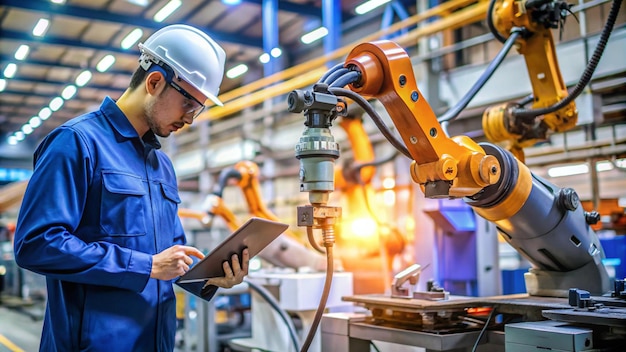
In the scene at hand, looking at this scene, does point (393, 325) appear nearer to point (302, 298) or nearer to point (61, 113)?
point (302, 298)

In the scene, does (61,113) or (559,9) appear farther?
(61,113)

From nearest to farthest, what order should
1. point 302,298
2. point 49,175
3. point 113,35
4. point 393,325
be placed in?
1. point 49,175
2. point 393,325
3. point 302,298
4. point 113,35

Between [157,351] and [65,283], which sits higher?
[65,283]

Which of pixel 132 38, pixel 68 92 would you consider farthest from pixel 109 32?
pixel 68 92

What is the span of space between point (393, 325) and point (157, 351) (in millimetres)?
788

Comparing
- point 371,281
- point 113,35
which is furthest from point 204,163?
point 371,281

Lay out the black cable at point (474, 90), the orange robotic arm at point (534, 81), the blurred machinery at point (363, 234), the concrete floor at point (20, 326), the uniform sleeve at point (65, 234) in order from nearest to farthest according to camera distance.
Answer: the uniform sleeve at point (65, 234)
the black cable at point (474, 90)
the orange robotic arm at point (534, 81)
the blurred machinery at point (363, 234)
the concrete floor at point (20, 326)

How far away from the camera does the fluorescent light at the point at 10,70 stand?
1095 cm

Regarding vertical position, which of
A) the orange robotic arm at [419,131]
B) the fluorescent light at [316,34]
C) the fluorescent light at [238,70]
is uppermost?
the fluorescent light at [238,70]

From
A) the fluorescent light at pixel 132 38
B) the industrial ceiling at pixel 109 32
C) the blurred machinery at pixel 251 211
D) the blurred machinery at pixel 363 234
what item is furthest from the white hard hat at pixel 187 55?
the fluorescent light at pixel 132 38

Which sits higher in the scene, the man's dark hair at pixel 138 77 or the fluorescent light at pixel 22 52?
the fluorescent light at pixel 22 52

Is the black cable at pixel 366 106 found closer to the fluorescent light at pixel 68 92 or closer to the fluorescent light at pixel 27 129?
the fluorescent light at pixel 68 92

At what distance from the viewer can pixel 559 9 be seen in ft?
8.28

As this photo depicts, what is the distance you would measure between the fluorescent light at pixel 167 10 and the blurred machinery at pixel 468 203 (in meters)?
6.96
